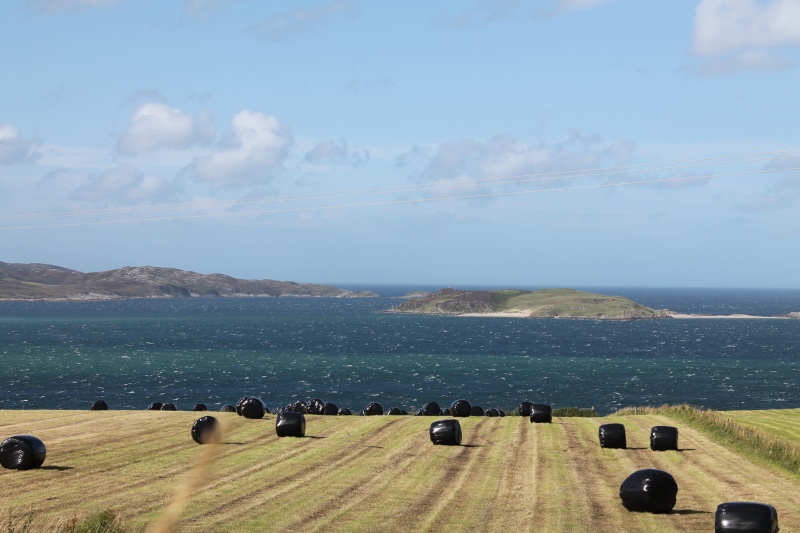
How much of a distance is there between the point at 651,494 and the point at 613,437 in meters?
14.0

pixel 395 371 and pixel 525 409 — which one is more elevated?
pixel 525 409

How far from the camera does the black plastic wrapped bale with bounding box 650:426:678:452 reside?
130 feet

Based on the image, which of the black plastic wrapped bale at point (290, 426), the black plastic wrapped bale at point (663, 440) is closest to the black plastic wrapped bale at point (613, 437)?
the black plastic wrapped bale at point (663, 440)

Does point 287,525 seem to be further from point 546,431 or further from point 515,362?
point 515,362

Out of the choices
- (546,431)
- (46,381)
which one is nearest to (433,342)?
(46,381)

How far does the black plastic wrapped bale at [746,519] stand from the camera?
21719 millimetres

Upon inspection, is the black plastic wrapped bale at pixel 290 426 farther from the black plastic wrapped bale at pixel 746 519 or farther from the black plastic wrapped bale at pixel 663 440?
the black plastic wrapped bale at pixel 746 519

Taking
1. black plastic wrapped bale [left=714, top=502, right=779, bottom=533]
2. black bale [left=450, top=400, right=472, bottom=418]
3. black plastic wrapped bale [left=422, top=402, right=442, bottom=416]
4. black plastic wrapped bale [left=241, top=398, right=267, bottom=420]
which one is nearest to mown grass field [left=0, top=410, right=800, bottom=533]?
black plastic wrapped bale [left=241, top=398, right=267, bottom=420]

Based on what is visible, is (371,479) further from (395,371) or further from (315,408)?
(395,371)

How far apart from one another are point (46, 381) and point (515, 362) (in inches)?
2749

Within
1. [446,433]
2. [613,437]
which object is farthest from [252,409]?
[613,437]

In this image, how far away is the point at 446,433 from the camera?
40312 millimetres

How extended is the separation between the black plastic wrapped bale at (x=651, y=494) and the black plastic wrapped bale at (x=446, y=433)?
14.2 m

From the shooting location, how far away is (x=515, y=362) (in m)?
143
